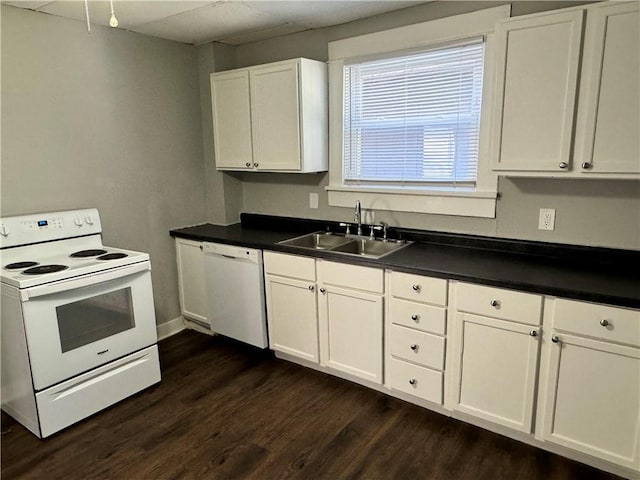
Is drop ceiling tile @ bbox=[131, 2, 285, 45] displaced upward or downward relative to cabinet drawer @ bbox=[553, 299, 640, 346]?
upward

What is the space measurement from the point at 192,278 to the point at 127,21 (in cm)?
182

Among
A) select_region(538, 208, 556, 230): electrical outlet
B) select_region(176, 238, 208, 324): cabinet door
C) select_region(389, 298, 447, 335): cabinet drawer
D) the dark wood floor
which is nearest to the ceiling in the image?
select_region(538, 208, 556, 230): electrical outlet

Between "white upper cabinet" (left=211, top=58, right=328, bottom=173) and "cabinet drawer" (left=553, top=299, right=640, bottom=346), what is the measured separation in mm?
1792

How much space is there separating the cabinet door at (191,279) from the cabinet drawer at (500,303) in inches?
77.6

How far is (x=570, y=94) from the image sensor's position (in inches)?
78.3

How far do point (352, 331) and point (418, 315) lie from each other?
46 centimetres

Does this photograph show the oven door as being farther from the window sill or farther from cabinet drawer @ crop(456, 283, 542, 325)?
cabinet drawer @ crop(456, 283, 542, 325)

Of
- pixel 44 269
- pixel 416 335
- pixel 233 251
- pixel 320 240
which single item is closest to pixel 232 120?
pixel 233 251

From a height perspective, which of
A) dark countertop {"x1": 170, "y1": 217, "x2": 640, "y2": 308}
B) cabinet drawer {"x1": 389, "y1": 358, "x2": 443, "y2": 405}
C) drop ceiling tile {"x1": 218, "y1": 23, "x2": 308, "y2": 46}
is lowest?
cabinet drawer {"x1": 389, "y1": 358, "x2": 443, "y2": 405}

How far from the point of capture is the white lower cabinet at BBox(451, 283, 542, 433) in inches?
80.6

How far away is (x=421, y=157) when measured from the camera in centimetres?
282

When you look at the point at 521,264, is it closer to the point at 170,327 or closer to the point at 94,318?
the point at 94,318

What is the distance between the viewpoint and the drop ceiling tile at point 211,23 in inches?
105

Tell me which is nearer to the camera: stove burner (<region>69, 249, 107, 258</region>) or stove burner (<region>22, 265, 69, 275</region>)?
stove burner (<region>22, 265, 69, 275</region>)
